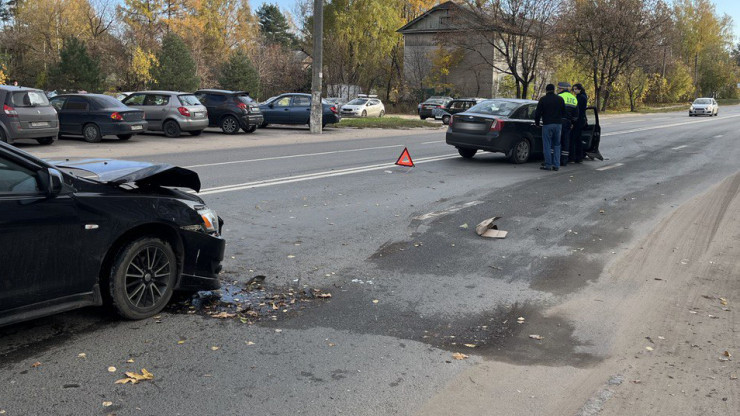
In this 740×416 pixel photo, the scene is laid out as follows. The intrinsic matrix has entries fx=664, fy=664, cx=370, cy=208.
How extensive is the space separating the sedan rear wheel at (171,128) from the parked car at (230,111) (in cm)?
255

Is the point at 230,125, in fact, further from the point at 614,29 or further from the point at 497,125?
the point at 614,29

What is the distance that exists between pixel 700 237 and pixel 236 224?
5.92 m

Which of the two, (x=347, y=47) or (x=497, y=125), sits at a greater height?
(x=347, y=47)

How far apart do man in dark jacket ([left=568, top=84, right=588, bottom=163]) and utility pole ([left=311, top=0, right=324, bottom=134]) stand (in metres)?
11.8

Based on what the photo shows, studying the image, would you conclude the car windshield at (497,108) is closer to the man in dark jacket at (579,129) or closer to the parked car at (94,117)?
the man in dark jacket at (579,129)

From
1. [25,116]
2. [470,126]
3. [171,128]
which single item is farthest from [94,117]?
[470,126]

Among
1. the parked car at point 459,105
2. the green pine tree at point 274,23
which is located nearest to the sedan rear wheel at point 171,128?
the parked car at point 459,105

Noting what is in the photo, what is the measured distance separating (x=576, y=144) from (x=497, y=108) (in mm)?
2160

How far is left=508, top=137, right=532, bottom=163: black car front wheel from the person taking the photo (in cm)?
1575

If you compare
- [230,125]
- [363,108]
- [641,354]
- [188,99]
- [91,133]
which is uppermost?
[188,99]

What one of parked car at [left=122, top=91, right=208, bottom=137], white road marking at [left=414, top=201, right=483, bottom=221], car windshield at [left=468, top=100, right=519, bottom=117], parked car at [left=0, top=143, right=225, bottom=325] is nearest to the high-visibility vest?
car windshield at [left=468, top=100, right=519, bottom=117]

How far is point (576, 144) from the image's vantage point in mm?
16250

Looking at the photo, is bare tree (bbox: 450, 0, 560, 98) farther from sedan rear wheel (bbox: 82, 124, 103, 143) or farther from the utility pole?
sedan rear wheel (bbox: 82, 124, 103, 143)

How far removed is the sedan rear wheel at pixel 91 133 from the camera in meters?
20.4
